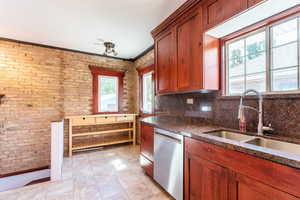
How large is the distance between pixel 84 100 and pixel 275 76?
3991 millimetres

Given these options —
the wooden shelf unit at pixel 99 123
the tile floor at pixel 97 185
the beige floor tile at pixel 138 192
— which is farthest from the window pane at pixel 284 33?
the wooden shelf unit at pixel 99 123

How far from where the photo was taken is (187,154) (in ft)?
4.97

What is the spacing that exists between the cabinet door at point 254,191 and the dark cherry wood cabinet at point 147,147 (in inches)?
50.9

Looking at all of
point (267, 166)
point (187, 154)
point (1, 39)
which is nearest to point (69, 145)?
point (1, 39)

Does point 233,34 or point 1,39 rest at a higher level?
point 1,39

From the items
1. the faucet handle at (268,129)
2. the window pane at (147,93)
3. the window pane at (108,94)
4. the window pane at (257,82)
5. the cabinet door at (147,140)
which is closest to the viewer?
the faucet handle at (268,129)

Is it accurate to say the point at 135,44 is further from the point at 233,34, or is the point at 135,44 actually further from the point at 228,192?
the point at 228,192

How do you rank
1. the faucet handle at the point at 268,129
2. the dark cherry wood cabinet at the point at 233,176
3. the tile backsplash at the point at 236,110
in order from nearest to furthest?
the dark cherry wood cabinet at the point at 233,176 < the tile backsplash at the point at 236,110 < the faucet handle at the point at 268,129

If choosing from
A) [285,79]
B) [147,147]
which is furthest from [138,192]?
[285,79]

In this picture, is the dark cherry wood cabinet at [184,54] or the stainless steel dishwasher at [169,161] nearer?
the stainless steel dishwasher at [169,161]

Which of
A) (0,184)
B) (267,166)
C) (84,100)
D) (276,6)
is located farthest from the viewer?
(84,100)

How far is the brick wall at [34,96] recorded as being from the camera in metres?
3.11

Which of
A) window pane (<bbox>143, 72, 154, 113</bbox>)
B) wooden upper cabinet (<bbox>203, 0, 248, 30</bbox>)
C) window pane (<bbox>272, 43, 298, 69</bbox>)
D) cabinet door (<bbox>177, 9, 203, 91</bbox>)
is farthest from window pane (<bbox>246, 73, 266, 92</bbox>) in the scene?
window pane (<bbox>143, 72, 154, 113</bbox>)

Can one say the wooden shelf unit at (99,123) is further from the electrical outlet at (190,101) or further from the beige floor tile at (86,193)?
the electrical outlet at (190,101)
